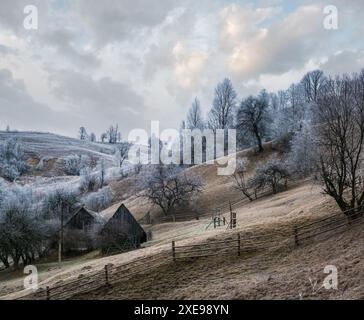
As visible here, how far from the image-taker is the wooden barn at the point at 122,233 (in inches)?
1582

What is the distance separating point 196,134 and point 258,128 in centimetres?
2607

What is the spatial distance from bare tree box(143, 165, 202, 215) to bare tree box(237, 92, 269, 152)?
16.2 metres

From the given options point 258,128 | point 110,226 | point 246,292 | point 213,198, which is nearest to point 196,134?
point 258,128

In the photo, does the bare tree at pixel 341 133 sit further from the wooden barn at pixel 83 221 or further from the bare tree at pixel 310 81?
the bare tree at pixel 310 81

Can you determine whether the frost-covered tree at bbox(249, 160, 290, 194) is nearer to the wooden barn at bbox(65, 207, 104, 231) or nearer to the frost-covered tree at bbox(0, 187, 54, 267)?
the wooden barn at bbox(65, 207, 104, 231)

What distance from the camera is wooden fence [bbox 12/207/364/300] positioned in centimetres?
2328

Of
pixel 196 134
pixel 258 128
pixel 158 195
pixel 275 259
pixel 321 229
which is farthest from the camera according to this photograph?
pixel 196 134

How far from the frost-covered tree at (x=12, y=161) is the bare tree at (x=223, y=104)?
56.2 meters

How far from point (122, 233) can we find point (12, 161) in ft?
290

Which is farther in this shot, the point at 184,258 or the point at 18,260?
the point at 18,260

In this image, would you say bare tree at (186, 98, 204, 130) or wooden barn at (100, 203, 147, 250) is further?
bare tree at (186, 98, 204, 130)

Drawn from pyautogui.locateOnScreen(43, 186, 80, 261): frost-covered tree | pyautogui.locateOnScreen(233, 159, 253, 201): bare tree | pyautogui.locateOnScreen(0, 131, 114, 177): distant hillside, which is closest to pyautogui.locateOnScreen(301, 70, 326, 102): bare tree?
pyautogui.locateOnScreen(233, 159, 253, 201): bare tree

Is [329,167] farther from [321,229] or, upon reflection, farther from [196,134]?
[196,134]

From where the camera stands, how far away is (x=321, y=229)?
24.6 meters
